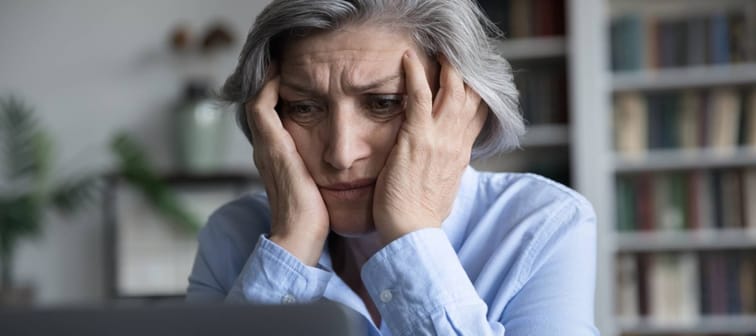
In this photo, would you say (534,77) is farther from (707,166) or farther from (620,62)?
(707,166)

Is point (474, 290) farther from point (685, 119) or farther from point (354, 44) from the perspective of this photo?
point (685, 119)

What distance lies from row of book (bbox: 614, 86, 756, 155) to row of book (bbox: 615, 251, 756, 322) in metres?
0.39

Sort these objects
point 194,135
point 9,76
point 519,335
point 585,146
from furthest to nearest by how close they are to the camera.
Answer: point 9,76 → point 194,135 → point 585,146 → point 519,335

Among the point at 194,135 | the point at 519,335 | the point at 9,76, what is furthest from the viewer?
the point at 9,76

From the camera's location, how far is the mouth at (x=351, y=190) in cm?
105

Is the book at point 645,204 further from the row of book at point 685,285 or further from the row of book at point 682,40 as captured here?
the row of book at point 682,40

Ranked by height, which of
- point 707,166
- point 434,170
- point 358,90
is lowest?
point 707,166

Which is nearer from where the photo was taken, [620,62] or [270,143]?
[270,143]

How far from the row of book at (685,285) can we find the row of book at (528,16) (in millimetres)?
877

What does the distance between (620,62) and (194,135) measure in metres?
1.71

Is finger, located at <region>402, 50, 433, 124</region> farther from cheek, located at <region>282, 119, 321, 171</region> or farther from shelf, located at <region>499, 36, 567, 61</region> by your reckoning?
shelf, located at <region>499, 36, 567, 61</region>

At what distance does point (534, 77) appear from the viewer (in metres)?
3.43

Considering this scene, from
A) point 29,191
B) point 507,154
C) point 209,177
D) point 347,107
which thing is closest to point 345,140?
point 347,107

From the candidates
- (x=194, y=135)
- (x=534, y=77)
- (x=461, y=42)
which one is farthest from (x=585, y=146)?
(x=461, y=42)
